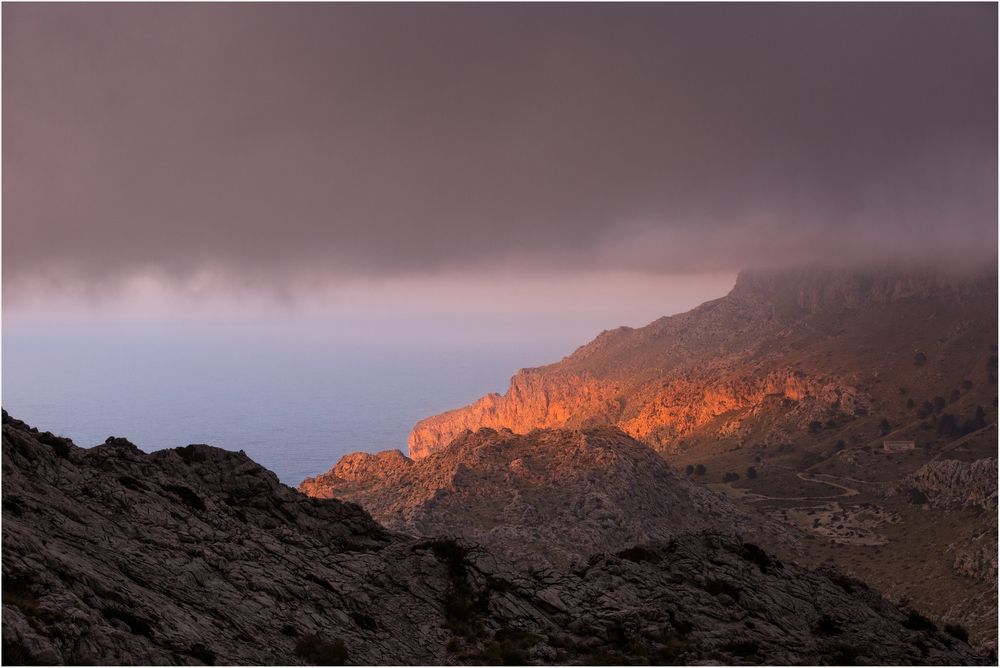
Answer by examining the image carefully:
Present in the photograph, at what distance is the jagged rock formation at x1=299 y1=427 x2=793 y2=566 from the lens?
121938 mm

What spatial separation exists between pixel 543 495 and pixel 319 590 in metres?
97.0

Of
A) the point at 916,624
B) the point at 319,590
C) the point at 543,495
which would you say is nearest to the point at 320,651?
the point at 319,590

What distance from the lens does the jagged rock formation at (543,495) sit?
121938 millimetres

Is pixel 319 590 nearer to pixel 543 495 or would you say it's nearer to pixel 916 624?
pixel 916 624

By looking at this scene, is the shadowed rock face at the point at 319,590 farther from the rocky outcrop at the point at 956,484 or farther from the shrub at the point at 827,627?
the rocky outcrop at the point at 956,484

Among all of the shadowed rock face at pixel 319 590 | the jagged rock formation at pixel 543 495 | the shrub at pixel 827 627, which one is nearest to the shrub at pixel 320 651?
the shadowed rock face at pixel 319 590

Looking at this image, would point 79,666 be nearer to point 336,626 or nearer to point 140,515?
point 336,626

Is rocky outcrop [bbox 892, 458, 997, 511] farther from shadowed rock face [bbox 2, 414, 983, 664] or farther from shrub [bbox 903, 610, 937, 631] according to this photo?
shadowed rock face [bbox 2, 414, 983, 664]

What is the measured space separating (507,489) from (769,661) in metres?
98.7

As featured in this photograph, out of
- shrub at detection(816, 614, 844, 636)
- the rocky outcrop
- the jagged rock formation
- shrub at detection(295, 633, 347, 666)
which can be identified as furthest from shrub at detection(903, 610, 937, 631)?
the rocky outcrop

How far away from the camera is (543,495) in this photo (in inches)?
5359

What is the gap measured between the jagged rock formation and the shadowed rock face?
5894 centimetres

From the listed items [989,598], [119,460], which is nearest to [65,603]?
[119,460]

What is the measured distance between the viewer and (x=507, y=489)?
456ft
